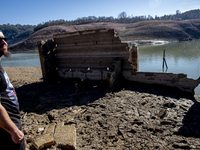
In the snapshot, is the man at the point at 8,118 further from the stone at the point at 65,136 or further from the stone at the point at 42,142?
the stone at the point at 65,136

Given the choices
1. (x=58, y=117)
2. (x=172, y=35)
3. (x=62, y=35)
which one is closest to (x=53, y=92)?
(x=58, y=117)

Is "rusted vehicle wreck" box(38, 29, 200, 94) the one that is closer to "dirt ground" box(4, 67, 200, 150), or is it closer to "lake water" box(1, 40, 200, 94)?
"dirt ground" box(4, 67, 200, 150)

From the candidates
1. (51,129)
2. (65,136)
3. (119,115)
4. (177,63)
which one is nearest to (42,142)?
(65,136)

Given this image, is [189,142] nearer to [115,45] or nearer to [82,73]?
[115,45]

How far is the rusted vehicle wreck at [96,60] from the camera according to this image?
257 inches

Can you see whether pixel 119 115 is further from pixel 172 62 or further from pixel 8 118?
pixel 172 62

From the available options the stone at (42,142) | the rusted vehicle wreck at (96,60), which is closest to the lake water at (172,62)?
the rusted vehicle wreck at (96,60)

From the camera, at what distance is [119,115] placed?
14.6 ft

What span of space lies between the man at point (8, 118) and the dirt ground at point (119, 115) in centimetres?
150

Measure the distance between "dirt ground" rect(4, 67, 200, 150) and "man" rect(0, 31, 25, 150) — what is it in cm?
150

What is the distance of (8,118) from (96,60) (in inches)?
242

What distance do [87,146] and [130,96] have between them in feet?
9.87

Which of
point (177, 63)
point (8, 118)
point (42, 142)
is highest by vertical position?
point (8, 118)

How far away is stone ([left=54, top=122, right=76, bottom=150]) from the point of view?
3174mm
